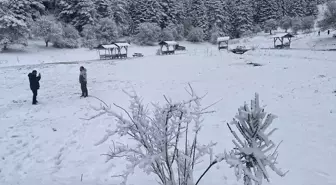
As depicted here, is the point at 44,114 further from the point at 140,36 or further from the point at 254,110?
the point at 140,36

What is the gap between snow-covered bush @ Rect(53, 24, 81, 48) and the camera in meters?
40.4

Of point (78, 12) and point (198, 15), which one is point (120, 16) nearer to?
point (78, 12)

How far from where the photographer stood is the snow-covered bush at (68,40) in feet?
133

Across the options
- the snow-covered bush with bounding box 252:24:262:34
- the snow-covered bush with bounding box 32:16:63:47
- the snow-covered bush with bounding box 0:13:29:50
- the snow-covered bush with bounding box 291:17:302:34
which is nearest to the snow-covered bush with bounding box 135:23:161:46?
the snow-covered bush with bounding box 32:16:63:47

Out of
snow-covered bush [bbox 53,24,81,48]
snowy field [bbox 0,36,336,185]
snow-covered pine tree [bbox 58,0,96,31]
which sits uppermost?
snow-covered pine tree [bbox 58,0,96,31]

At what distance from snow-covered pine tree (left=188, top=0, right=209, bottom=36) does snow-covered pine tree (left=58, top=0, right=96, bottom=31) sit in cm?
2655

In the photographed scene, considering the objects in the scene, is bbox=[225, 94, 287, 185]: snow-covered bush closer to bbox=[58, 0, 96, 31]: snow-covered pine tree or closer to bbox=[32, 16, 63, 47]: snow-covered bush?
bbox=[32, 16, 63, 47]: snow-covered bush

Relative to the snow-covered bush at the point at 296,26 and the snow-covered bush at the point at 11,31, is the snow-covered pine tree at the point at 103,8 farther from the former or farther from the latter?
the snow-covered bush at the point at 296,26

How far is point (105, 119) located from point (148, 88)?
6.48 m

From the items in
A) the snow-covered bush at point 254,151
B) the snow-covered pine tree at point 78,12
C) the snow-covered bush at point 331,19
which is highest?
the snow-covered pine tree at point 78,12

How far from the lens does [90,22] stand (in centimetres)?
4978

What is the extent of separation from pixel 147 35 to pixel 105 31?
8.22 metres

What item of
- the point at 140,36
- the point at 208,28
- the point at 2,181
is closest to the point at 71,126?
the point at 2,181

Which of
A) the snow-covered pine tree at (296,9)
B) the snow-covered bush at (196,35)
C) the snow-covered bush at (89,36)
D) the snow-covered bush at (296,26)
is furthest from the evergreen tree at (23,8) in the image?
the snow-covered pine tree at (296,9)
